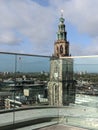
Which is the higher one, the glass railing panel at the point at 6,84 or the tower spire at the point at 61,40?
the tower spire at the point at 61,40

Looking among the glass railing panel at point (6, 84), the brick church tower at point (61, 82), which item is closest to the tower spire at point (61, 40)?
the brick church tower at point (61, 82)

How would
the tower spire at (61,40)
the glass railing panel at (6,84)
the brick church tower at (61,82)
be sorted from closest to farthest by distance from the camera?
the glass railing panel at (6,84) → the brick church tower at (61,82) → the tower spire at (61,40)

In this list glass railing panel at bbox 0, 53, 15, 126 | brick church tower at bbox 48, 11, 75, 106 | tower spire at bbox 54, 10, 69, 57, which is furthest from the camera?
tower spire at bbox 54, 10, 69, 57

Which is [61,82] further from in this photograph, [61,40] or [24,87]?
[61,40]

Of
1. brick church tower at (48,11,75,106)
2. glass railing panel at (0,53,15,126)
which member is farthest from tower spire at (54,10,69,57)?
glass railing panel at (0,53,15,126)

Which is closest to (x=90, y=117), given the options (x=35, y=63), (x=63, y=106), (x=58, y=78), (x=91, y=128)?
(x=91, y=128)

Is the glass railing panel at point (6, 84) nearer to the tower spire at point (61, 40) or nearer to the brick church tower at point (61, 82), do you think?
the brick church tower at point (61, 82)

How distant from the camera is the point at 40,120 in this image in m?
4.44

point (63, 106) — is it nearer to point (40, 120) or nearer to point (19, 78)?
point (40, 120)

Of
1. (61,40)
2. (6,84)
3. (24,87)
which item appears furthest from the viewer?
(61,40)

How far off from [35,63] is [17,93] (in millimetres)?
550

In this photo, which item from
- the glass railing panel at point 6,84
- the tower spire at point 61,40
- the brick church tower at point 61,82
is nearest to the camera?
the glass railing panel at point 6,84

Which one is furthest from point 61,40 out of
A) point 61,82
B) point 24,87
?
point 24,87

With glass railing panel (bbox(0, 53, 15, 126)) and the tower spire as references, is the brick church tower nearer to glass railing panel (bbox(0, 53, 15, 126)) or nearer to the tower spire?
glass railing panel (bbox(0, 53, 15, 126))
